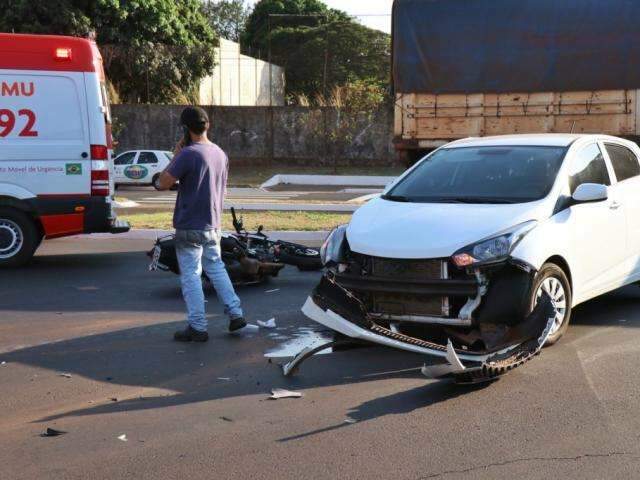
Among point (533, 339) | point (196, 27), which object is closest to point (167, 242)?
point (533, 339)

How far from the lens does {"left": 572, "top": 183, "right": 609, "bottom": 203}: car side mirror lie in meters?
6.62

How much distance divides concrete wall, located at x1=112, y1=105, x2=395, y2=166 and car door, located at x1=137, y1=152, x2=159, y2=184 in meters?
5.22

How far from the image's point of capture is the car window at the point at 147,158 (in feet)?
96.1

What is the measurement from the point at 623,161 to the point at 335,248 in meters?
3.04

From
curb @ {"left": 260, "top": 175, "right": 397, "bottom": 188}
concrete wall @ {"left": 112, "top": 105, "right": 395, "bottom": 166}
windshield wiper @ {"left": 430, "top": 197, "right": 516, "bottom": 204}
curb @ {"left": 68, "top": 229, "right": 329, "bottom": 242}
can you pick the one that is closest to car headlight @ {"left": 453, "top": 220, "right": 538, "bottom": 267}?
windshield wiper @ {"left": 430, "top": 197, "right": 516, "bottom": 204}

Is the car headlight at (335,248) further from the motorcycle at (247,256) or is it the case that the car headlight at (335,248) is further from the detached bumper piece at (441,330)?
the motorcycle at (247,256)

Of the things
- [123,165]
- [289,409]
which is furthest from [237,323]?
[123,165]

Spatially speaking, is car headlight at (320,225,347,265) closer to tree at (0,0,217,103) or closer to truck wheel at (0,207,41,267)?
truck wheel at (0,207,41,267)

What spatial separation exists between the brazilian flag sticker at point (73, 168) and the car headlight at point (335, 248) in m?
4.80

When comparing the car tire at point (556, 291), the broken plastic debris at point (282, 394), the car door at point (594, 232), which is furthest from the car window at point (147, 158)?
the broken plastic debris at point (282, 394)

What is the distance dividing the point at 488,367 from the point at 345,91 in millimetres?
30189

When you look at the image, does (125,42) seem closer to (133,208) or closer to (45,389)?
(133,208)

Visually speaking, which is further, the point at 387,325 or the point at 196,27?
the point at 196,27

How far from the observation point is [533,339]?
5.63 meters
